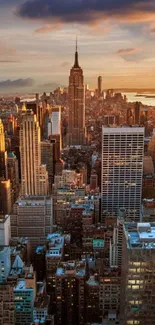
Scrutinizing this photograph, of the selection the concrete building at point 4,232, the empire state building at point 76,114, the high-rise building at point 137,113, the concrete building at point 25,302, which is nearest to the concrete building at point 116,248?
the concrete building at point 25,302

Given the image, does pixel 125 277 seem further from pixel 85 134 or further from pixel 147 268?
pixel 85 134

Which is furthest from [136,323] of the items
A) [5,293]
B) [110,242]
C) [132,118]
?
[132,118]

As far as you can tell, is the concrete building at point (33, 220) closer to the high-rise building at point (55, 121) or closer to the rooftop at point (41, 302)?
the rooftop at point (41, 302)

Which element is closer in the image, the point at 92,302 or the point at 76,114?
the point at 92,302

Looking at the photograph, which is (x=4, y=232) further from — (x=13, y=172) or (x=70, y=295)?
(x=13, y=172)

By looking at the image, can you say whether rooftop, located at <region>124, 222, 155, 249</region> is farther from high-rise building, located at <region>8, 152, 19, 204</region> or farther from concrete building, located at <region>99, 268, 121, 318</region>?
high-rise building, located at <region>8, 152, 19, 204</region>

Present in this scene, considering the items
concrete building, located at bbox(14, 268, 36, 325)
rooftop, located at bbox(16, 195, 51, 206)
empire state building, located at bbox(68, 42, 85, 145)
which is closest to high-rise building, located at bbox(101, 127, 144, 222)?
rooftop, located at bbox(16, 195, 51, 206)

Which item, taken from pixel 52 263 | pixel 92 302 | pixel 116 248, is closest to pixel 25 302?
pixel 92 302
